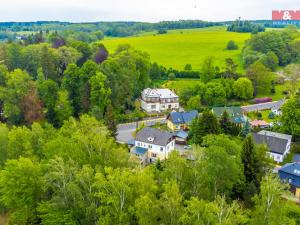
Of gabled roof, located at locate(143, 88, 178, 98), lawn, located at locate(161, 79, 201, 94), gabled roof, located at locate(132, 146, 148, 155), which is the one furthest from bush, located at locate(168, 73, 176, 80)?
gabled roof, located at locate(132, 146, 148, 155)

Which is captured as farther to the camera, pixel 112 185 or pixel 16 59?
pixel 16 59

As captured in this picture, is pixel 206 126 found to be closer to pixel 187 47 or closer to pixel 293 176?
pixel 293 176

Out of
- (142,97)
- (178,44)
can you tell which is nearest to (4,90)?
(142,97)

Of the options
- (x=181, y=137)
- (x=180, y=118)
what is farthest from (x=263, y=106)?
(x=181, y=137)

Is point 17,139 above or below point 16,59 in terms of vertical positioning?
below

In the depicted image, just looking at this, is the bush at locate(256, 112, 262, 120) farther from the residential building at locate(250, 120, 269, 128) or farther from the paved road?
the paved road

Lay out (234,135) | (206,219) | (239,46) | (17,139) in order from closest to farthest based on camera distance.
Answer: (206,219) < (17,139) < (234,135) < (239,46)

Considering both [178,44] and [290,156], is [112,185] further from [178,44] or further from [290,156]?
[178,44]
